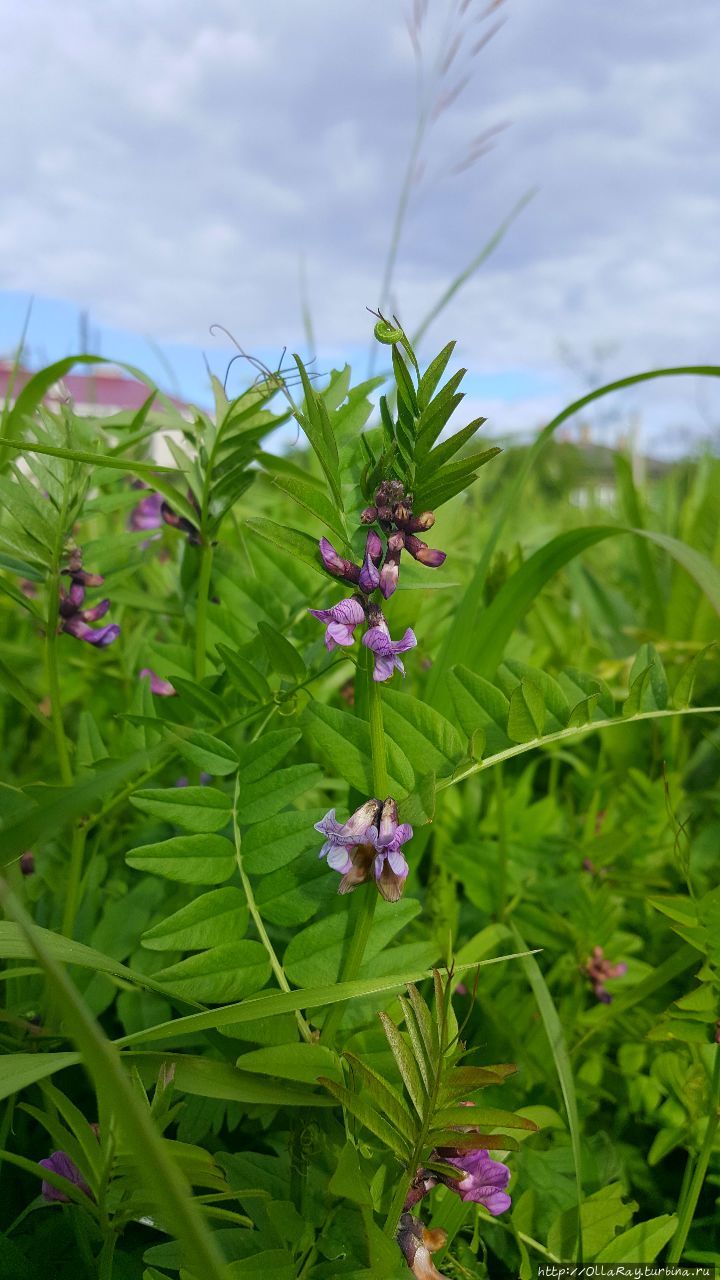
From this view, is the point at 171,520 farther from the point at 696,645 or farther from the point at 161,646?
the point at 696,645

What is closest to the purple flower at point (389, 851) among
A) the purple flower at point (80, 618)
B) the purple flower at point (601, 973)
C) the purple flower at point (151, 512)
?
the purple flower at point (80, 618)

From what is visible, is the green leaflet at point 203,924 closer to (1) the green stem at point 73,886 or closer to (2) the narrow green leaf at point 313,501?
(1) the green stem at point 73,886

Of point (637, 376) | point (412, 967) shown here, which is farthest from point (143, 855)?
point (637, 376)

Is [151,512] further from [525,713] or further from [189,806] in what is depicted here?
[525,713]

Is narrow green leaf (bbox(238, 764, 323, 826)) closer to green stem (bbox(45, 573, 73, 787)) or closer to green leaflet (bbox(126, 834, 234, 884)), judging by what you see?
green leaflet (bbox(126, 834, 234, 884))

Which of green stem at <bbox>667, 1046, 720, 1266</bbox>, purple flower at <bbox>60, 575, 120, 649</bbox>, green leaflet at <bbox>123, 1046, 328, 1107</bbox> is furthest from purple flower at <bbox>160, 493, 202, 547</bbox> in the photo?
green stem at <bbox>667, 1046, 720, 1266</bbox>
